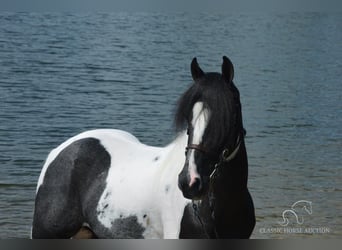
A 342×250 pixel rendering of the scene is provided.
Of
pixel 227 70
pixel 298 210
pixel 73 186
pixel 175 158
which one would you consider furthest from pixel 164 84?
pixel 227 70

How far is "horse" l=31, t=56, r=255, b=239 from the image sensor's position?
2.54 m

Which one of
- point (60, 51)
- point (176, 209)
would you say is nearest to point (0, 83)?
point (60, 51)

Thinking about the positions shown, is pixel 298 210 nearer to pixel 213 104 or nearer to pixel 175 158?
pixel 175 158

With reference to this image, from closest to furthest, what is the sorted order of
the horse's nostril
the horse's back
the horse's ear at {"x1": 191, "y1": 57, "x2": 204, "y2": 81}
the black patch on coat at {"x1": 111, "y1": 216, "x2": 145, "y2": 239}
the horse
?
the horse's nostril < the horse < the horse's ear at {"x1": 191, "y1": 57, "x2": 204, "y2": 81} < the black patch on coat at {"x1": 111, "y1": 216, "x2": 145, "y2": 239} < the horse's back

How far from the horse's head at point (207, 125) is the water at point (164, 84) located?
123 centimetres

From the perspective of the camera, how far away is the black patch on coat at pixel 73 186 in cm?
299

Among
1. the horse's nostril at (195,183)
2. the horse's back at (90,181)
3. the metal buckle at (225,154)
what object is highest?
the metal buckle at (225,154)

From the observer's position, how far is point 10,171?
3.92 meters

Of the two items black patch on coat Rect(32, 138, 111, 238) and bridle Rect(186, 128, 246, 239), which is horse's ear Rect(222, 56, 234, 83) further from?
black patch on coat Rect(32, 138, 111, 238)

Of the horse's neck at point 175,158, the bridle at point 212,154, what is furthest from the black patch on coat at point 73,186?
the bridle at point 212,154

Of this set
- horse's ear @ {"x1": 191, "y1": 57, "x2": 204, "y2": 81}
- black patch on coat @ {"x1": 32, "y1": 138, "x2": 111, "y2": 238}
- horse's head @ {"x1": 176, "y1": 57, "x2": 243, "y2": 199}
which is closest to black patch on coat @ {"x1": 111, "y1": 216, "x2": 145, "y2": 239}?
black patch on coat @ {"x1": 32, "y1": 138, "x2": 111, "y2": 238}

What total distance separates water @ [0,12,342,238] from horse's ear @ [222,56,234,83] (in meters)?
1.23

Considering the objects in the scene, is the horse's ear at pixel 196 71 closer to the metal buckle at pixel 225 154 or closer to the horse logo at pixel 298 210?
the metal buckle at pixel 225 154

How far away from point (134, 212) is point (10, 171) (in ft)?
4.37
